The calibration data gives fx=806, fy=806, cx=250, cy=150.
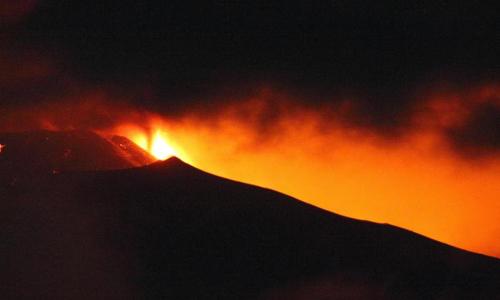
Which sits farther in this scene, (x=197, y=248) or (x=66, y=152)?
(x=66, y=152)

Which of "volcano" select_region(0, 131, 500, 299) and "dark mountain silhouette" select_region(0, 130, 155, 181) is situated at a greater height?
"dark mountain silhouette" select_region(0, 130, 155, 181)

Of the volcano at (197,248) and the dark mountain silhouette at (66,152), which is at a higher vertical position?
the dark mountain silhouette at (66,152)

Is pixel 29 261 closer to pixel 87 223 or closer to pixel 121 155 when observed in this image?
pixel 87 223

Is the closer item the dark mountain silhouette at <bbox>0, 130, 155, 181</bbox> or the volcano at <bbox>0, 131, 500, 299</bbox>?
the volcano at <bbox>0, 131, 500, 299</bbox>

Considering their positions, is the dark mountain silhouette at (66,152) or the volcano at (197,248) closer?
the volcano at (197,248)

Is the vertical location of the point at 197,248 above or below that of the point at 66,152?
below

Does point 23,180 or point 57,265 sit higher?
point 23,180

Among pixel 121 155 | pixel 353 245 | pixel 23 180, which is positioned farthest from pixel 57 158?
pixel 353 245

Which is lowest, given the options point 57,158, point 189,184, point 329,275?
point 329,275
